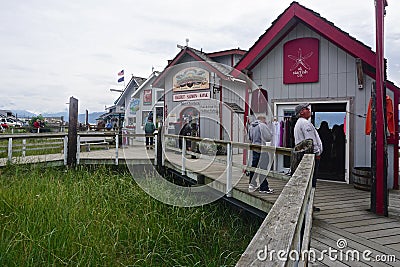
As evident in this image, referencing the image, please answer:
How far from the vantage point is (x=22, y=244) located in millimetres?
4891

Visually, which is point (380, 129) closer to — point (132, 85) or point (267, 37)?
point (267, 37)

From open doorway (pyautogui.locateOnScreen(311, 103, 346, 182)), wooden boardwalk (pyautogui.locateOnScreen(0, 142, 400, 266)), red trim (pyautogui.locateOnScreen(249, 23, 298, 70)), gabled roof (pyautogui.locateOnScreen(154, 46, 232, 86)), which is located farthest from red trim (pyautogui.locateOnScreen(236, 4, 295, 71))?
gabled roof (pyautogui.locateOnScreen(154, 46, 232, 86))

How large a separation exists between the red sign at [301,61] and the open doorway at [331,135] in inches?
28.4

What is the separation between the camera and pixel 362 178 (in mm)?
5992

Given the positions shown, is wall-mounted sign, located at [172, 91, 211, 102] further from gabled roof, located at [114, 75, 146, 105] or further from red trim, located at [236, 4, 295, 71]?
gabled roof, located at [114, 75, 146, 105]

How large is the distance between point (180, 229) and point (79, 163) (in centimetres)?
496

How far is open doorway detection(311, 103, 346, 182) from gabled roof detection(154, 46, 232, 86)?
4778 millimetres

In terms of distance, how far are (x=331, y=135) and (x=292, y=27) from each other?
2.47 m

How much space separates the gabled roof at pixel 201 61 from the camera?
40.7 ft

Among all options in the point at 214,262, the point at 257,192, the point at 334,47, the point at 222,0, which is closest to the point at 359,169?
the point at 257,192

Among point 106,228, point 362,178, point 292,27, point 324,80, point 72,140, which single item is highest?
point 292,27

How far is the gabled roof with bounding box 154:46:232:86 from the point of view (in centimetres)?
1241

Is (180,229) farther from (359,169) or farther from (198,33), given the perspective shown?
(198,33)

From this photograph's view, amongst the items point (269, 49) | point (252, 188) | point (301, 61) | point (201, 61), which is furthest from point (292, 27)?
point (201, 61)
